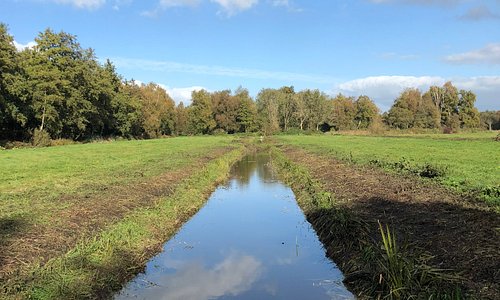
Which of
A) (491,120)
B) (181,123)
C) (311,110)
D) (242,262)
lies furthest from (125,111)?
(491,120)

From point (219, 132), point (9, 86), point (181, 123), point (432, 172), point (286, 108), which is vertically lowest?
point (432, 172)

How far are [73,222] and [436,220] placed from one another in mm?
9690

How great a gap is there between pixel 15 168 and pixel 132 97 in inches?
2702

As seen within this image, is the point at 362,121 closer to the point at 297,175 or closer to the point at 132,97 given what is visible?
the point at 132,97

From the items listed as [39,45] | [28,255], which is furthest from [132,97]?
[28,255]

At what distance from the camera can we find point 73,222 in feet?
38.2

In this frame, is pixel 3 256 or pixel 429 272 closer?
pixel 429 272

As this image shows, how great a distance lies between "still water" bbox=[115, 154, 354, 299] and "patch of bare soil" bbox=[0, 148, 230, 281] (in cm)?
193

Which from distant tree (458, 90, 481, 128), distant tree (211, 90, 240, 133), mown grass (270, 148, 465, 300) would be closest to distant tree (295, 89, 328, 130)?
distant tree (211, 90, 240, 133)

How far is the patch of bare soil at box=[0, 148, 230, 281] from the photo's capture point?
8.84 m

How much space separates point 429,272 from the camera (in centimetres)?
723

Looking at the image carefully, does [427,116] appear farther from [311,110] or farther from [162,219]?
[162,219]

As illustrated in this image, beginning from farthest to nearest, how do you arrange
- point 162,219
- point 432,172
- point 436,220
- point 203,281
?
point 432,172, point 162,219, point 436,220, point 203,281

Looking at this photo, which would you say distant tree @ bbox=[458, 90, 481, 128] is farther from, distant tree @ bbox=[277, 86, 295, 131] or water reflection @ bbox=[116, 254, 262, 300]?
water reflection @ bbox=[116, 254, 262, 300]
